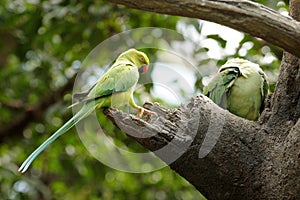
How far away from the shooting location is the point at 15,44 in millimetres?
3973

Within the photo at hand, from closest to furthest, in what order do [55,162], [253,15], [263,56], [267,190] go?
[253,15] → [267,190] → [263,56] → [55,162]

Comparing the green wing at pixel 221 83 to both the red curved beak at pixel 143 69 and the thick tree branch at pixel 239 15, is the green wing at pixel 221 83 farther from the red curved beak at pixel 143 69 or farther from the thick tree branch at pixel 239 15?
the thick tree branch at pixel 239 15

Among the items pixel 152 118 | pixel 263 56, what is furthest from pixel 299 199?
pixel 263 56

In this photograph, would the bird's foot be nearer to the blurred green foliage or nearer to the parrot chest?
the parrot chest

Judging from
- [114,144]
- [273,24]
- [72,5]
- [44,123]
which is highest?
[273,24]

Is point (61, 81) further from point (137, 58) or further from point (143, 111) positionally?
point (143, 111)

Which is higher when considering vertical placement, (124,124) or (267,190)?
(124,124)

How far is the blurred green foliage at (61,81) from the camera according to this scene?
3471mm

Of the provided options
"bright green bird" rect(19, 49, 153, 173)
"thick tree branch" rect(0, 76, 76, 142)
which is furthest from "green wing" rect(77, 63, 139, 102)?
"thick tree branch" rect(0, 76, 76, 142)

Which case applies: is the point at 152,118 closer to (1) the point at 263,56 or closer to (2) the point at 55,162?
(1) the point at 263,56

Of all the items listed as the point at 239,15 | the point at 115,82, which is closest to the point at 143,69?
the point at 115,82

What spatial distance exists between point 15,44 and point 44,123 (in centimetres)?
56

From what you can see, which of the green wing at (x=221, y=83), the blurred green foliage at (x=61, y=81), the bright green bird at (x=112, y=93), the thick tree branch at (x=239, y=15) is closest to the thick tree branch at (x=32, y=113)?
the blurred green foliage at (x=61, y=81)

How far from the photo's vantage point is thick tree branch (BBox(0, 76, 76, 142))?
4051 mm
